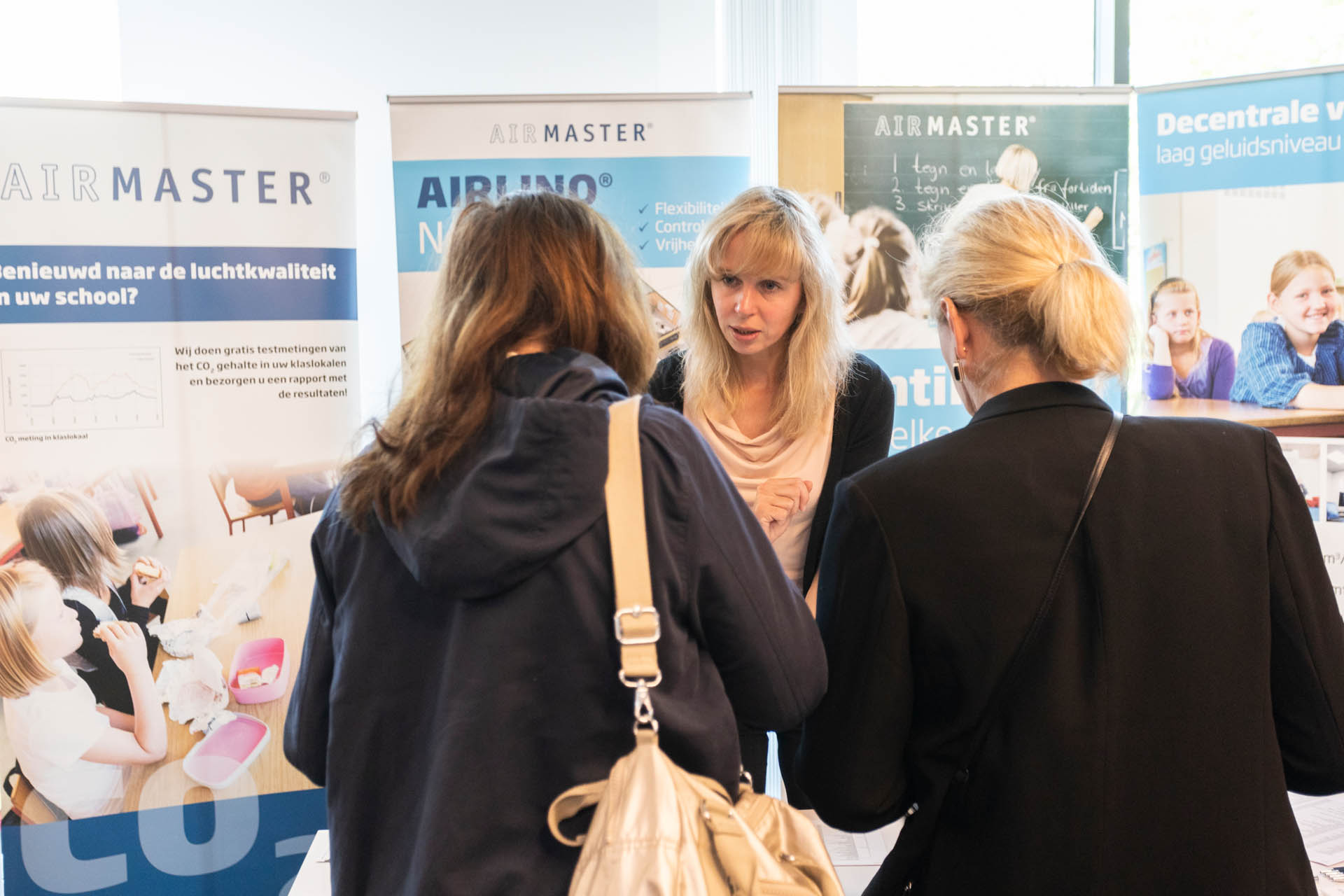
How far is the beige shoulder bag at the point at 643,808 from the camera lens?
3.24 feet

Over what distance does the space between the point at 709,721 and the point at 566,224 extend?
0.55 m

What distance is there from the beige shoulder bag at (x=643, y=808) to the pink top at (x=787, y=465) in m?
1.13

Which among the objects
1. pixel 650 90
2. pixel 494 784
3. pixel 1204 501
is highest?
pixel 650 90

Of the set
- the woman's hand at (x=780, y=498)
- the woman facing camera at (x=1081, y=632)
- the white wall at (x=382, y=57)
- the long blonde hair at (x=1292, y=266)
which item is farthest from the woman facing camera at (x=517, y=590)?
the long blonde hair at (x=1292, y=266)

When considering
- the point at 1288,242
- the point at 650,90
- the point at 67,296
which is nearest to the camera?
the point at 67,296

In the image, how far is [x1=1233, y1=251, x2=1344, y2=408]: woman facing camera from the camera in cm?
308

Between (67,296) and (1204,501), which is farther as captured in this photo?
(67,296)

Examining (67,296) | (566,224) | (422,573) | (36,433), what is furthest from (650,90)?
(422,573)

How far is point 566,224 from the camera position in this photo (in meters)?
1.13

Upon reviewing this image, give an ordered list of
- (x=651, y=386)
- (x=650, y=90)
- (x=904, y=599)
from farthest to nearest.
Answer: (x=650, y=90), (x=651, y=386), (x=904, y=599)

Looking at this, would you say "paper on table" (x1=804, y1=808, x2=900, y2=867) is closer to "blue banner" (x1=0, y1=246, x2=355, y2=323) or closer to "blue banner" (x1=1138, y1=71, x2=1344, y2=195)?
"blue banner" (x1=0, y1=246, x2=355, y2=323)

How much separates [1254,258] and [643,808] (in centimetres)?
295

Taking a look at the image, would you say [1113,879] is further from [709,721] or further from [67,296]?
[67,296]

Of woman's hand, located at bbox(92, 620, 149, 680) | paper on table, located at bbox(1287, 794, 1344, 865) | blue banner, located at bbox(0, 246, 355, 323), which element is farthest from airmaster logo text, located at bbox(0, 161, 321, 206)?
paper on table, located at bbox(1287, 794, 1344, 865)
